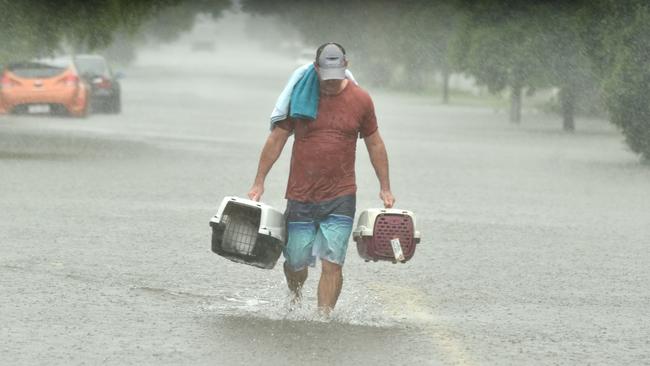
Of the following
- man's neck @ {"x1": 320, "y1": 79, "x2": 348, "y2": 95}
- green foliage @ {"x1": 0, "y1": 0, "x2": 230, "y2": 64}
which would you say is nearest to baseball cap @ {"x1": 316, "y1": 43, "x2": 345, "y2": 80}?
man's neck @ {"x1": 320, "y1": 79, "x2": 348, "y2": 95}

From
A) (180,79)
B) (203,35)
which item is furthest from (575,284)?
(203,35)

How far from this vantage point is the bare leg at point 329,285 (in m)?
9.39

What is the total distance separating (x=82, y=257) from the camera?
40.3 feet

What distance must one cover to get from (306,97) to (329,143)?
31cm

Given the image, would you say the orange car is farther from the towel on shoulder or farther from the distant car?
the towel on shoulder

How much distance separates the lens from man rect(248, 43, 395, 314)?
371 inches

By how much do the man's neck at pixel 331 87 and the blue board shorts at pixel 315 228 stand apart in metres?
0.61

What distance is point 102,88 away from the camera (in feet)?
133

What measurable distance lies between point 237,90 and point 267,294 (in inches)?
2033

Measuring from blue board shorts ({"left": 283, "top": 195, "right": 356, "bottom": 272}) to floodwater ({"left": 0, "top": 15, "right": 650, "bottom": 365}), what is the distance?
363 mm

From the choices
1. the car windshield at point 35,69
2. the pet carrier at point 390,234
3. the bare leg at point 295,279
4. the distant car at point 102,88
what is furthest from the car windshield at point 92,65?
the pet carrier at point 390,234

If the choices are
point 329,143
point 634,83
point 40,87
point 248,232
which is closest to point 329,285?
point 248,232

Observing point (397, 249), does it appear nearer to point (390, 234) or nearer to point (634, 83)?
point (390, 234)

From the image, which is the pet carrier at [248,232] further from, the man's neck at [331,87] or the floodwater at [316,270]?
the man's neck at [331,87]
